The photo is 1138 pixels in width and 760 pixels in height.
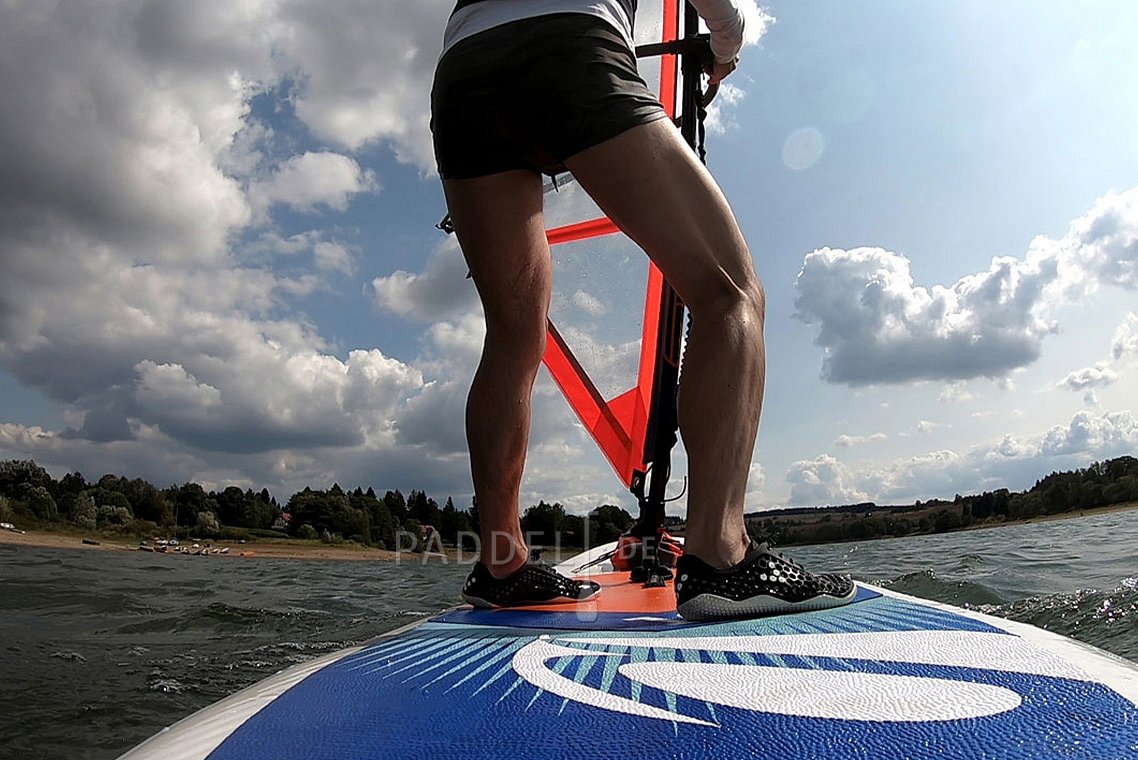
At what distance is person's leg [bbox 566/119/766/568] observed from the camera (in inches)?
52.6

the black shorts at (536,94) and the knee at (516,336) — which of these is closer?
the black shorts at (536,94)

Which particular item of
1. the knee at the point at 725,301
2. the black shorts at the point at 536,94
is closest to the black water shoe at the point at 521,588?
the knee at the point at 725,301

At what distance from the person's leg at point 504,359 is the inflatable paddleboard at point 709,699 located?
0.57 meters

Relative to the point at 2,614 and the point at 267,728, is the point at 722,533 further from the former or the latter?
the point at 2,614

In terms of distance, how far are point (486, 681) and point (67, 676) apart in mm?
2329

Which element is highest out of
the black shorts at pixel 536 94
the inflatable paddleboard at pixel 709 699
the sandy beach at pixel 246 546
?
the black shorts at pixel 536 94

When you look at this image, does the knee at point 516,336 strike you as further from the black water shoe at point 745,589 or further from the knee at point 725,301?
the black water shoe at point 745,589

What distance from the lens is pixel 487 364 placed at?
1878 mm

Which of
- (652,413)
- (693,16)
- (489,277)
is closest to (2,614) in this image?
(652,413)

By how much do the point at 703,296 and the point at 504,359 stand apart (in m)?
0.63

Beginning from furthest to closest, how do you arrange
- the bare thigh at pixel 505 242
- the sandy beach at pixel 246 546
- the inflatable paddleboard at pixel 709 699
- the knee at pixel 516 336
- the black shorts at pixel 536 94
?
the sandy beach at pixel 246 546, the knee at pixel 516 336, the bare thigh at pixel 505 242, the black shorts at pixel 536 94, the inflatable paddleboard at pixel 709 699

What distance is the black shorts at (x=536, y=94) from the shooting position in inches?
56.9

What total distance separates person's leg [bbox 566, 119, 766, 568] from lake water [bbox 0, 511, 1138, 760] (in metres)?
1.54

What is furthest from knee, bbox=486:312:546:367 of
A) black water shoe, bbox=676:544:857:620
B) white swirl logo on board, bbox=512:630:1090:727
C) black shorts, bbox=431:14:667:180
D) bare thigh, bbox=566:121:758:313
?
white swirl logo on board, bbox=512:630:1090:727
